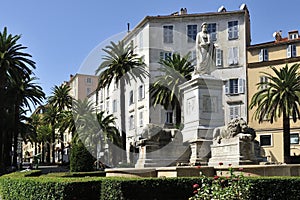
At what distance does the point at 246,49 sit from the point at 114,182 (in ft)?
144

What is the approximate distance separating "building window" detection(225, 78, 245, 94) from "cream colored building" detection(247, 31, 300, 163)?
0.81 m

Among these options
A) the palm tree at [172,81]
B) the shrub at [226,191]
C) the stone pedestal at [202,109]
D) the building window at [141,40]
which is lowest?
the shrub at [226,191]

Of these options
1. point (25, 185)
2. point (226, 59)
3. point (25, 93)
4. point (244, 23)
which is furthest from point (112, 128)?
point (25, 185)

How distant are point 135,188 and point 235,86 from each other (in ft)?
139

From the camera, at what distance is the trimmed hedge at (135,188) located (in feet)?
39.5

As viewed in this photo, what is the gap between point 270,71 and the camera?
172 ft

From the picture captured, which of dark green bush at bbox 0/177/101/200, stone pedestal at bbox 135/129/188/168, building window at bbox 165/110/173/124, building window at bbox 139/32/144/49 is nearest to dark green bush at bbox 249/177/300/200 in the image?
dark green bush at bbox 0/177/101/200

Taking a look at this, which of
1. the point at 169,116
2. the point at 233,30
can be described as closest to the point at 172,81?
the point at 169,116

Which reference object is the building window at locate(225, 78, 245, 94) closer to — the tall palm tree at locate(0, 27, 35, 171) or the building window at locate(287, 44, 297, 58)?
the building window at locate(287, 44, 297, 58)

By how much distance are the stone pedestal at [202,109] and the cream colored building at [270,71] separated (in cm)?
3131

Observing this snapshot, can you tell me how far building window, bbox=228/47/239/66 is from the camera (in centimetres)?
5405

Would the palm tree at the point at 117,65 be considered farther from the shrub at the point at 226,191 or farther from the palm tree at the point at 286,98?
the shrub at the point at 226,191

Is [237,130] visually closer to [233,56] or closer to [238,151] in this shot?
[238,151]

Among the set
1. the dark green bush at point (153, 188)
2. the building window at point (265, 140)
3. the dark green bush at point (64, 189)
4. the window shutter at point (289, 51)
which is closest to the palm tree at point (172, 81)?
the window shutter at point (289, 51)
